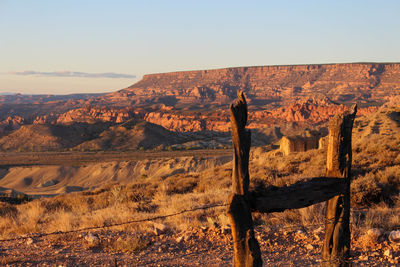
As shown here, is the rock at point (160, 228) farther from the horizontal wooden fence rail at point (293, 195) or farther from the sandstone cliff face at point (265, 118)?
the sandstone cliff face at point (265, 118)

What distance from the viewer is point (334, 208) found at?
457cm

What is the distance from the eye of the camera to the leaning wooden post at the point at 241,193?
386 cm

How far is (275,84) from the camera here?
167500 mm

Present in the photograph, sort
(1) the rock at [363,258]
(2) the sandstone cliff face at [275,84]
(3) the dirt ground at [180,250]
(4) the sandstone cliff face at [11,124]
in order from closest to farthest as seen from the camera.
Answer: (1) the rock at [363,258], (3) the dirt ground at [180,250], (4) the sandstone cliff face at [11,124], (2) the sandstone cliff face at [275,84]

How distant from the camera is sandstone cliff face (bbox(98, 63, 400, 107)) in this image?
13812 cm

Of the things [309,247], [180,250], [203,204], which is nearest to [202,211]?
[203,204]

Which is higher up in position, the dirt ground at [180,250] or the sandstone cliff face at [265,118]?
the dirt ground at [180,250]

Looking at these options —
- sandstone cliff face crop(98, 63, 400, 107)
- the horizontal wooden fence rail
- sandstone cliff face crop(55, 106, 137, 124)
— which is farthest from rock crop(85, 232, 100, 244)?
sandstone cliff face crop(98, 63, 400, 107)

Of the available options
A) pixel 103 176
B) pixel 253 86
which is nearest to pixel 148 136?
pixel 103 176

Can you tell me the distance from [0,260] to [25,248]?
0.89m

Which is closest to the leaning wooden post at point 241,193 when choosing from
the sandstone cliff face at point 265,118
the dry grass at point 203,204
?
the dry grass at point 203,204

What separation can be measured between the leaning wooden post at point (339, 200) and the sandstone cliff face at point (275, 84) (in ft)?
415

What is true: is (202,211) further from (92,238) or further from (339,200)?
(339,200)

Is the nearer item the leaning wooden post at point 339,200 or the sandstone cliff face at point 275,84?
the leaning wooden post at point 339,200
